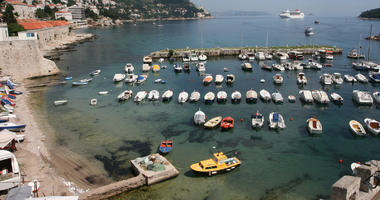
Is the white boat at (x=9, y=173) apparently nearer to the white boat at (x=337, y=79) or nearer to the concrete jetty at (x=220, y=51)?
the white boat at (x=337, y=79)

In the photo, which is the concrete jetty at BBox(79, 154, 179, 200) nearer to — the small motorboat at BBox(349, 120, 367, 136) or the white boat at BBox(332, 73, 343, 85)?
the small motorboat at BBox(349, 120, 367, 136)

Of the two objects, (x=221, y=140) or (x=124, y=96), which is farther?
(x=124, y=96)

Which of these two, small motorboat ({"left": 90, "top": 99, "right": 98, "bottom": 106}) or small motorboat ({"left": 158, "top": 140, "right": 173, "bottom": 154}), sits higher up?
small motorboat ({"left": 90, "top": 99, "right": 98, "bottom": 106})

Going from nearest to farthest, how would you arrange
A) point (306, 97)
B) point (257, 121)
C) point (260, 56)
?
point (257, 121)
point (306, 97)
point (260, 56)

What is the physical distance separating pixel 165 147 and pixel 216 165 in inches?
219

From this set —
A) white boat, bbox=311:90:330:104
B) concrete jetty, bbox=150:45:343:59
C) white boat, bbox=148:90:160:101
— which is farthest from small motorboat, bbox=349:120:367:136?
concrete jetty, bbox=150:45:343:59

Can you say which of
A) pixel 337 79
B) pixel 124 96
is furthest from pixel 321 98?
pixel 124 96

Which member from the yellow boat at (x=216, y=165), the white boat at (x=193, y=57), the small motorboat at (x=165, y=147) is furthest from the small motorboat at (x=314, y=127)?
the white boat at (x=193, y=57)

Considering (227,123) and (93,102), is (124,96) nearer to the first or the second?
(93,102)

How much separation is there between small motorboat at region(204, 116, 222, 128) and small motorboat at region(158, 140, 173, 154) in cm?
557

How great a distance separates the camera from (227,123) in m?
31.4

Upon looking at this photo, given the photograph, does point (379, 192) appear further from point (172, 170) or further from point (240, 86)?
point (240, 86)

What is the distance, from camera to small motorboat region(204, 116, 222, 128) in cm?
3116

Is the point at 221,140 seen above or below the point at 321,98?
below
